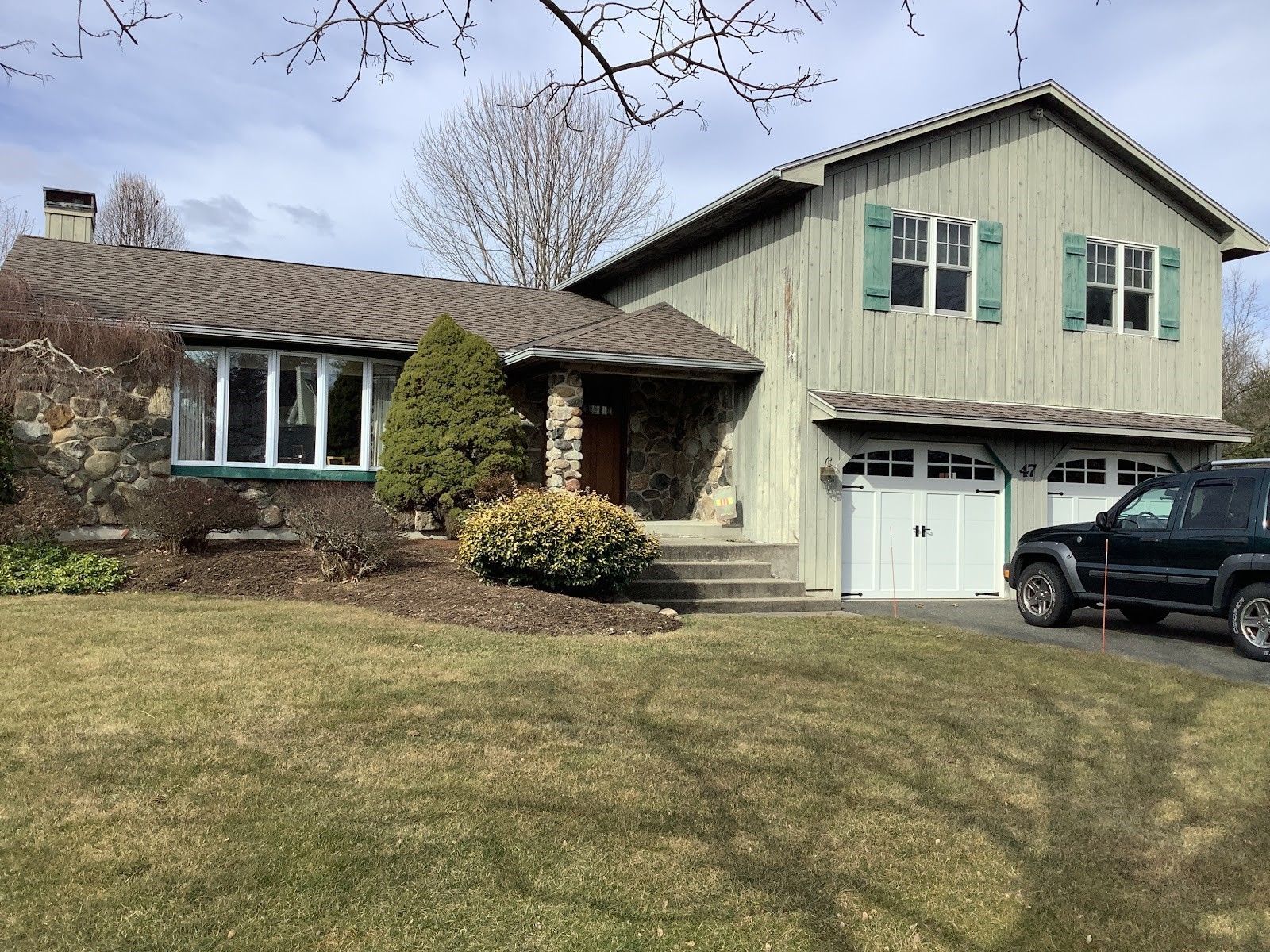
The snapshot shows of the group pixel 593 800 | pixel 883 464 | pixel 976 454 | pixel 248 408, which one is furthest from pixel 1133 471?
pixel 593 800

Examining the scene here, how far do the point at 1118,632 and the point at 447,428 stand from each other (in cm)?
839

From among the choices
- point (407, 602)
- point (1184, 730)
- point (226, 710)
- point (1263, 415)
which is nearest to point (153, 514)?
point (407, 602)

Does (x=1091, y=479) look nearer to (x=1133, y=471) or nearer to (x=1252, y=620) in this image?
(x=1133, y=471)

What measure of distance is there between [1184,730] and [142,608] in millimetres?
8632

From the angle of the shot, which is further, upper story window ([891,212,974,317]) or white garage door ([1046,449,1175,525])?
white garage door ([1046,449,1175,525])

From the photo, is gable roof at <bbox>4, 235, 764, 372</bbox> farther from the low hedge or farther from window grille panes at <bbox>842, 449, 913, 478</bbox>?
the low hedge

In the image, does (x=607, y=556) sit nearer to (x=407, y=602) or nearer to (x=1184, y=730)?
(x=407, y=602)

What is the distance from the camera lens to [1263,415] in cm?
2542

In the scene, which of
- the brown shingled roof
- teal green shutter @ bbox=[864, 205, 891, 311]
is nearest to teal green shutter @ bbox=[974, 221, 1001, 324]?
teal green shutter @ bbox=[864, 205, 891, 311]

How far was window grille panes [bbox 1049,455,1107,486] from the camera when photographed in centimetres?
1527

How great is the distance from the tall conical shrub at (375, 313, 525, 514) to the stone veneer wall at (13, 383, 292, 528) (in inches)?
68.7

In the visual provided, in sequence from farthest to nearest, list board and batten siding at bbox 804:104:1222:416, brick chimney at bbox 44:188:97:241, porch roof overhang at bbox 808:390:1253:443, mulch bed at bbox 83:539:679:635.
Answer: brick chimney at bbox 44:188:97:241, board and batten siding at bbox 804:104:1222:416, porch roof overhang at bbox 808:390:1253:443, mulch bed at bbox 83:539:679:635

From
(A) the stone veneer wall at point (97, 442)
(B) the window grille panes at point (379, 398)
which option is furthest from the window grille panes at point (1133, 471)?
(A) the stone veneer wall at point (97, 442)

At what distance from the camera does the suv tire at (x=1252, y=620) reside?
376 inches
